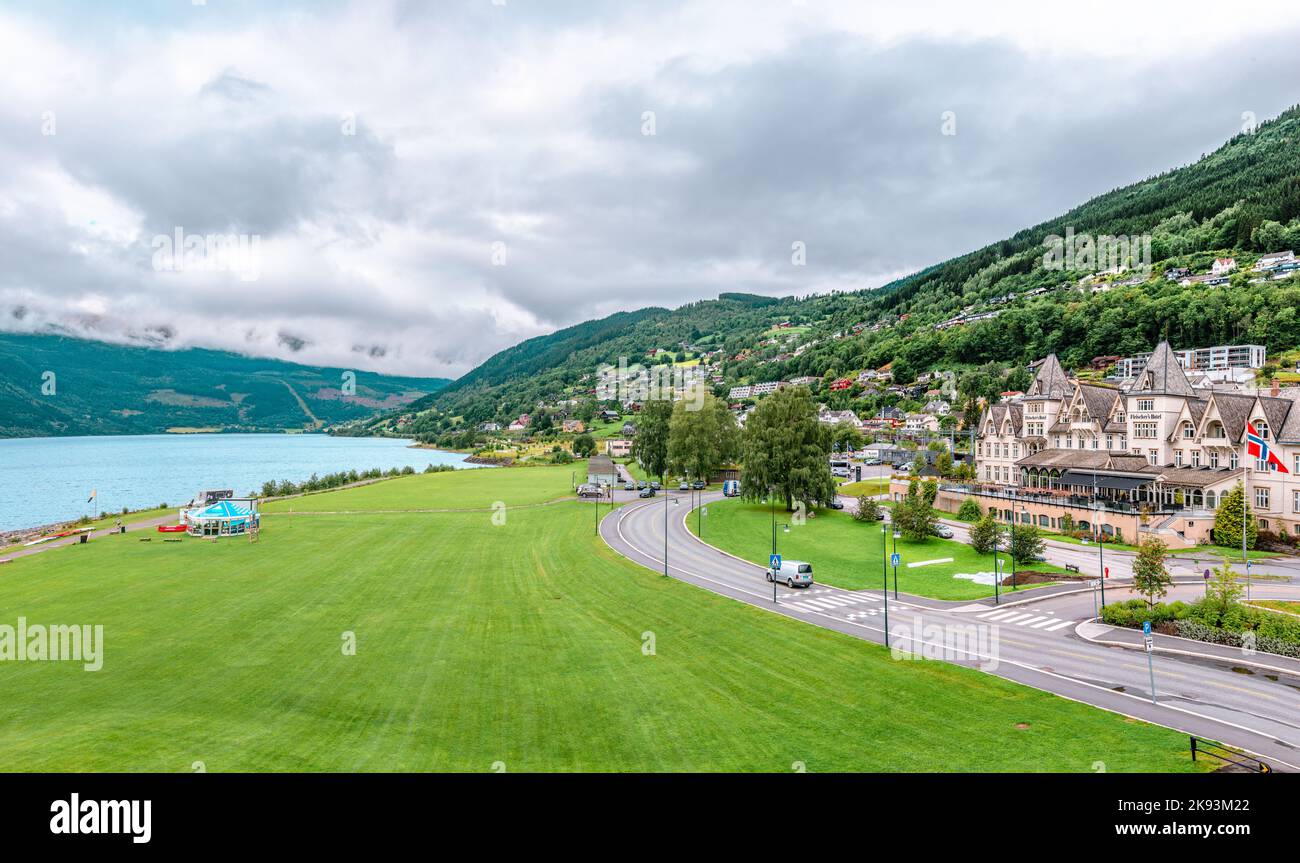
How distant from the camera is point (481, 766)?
1755 centimetres

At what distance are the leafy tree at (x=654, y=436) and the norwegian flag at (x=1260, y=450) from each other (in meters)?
70.3

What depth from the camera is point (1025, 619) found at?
35.4 metres

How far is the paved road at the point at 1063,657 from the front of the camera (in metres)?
21.7

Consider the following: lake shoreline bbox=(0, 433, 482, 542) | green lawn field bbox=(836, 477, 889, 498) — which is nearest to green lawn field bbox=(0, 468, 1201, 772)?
lake shoreline bbox=(0, 433, 482, 542)

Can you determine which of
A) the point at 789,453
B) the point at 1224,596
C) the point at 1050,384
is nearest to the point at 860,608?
the point at 1224,596

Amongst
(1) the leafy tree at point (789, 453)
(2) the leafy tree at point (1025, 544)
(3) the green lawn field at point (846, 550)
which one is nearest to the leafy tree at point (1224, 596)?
(3) the green lawn field at point (846, 550)

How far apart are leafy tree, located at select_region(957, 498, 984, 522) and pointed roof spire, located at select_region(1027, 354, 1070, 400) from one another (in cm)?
1564

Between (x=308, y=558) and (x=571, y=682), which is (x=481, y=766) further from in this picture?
(x=308, y=558)

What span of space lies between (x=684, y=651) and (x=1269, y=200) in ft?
815

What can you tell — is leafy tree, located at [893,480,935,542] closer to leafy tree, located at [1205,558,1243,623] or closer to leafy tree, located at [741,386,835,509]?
leafy tree, located at [741,386,835,509]

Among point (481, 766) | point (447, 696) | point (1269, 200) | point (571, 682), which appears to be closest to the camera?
point (481, 766)

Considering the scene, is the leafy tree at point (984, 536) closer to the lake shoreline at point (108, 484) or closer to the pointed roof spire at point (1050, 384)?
the pointed roof spire at point (1050, 384)

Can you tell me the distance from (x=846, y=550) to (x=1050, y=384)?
124 ft
